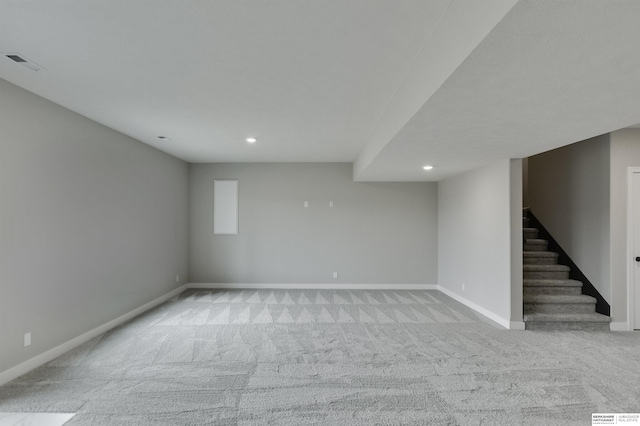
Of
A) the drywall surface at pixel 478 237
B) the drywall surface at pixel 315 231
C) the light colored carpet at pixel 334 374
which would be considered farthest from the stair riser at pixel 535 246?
the drywall surface at pixel 315 231

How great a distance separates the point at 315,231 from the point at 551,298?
4.10 metres

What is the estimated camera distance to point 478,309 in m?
4.83

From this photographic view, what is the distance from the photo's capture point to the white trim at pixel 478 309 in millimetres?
4144

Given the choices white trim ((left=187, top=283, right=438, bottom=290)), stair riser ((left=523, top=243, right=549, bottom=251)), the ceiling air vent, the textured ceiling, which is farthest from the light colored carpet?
the ceiling air vent

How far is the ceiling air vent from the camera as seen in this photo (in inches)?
88.4

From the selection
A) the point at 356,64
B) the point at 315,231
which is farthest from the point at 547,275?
the point at 356,64

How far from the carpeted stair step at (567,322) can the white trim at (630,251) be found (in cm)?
29

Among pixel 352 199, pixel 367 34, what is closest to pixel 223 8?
pixel 367 34

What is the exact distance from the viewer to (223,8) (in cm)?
169

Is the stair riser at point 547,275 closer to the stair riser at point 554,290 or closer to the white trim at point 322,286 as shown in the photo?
the stair riser at point 554,290

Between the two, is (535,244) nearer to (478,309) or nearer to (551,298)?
(551,298)

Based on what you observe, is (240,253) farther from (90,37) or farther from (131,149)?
(90,37)

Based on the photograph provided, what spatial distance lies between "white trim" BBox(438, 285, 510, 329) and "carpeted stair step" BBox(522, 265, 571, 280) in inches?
33.3

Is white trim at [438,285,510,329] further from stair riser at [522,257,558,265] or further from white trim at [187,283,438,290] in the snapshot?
stair riser at [522,257,558,265]
